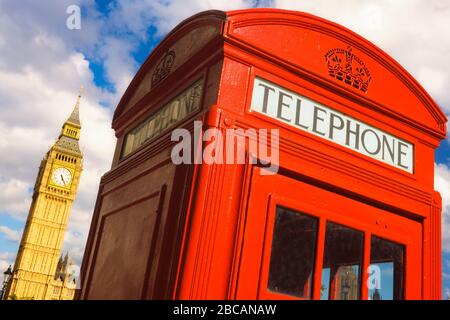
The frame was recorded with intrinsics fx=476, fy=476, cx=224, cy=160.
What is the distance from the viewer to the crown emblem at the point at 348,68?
10.9 feet

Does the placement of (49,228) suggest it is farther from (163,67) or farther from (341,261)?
(341,261)

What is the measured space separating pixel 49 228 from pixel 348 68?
8937cm

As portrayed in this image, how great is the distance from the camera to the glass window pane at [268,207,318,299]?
2664 mm

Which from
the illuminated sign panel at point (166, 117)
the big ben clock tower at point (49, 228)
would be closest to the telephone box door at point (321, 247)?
the illuminated sign panel at point (166, 117)

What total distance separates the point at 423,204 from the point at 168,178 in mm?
1791

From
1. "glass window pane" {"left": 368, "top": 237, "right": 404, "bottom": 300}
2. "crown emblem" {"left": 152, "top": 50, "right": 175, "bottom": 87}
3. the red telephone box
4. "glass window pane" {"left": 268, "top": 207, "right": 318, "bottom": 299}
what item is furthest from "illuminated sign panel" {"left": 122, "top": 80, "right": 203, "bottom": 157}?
"glass window pane" {"left": 368, "top": 237, "right": 404, "bottom": 300}

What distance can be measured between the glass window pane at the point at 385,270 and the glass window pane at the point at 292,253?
1.52ft

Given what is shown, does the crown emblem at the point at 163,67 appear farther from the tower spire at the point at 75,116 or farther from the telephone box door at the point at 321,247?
the tower spire at the point at 75,116

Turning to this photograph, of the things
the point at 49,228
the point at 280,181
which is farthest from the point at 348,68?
the point at 49,228

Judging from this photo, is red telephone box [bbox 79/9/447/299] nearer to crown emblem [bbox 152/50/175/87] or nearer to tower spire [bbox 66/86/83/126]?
crown emblem [bbox 152/50/175/87]

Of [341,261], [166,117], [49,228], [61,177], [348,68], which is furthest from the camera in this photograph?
[61,177]

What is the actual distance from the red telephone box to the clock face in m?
89.6

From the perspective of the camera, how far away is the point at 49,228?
8562 centimetres
